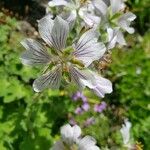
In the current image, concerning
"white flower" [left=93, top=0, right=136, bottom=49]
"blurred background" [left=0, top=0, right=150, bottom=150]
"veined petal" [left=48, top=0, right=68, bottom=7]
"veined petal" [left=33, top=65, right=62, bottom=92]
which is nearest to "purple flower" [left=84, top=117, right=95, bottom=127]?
"blurred background" [left=0, top=0, right=150, bottom=150]

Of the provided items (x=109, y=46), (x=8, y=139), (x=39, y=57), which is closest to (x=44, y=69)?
(x=39, y=57)

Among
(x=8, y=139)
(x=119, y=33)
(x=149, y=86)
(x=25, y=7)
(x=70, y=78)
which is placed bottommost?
(x=149, y=86)

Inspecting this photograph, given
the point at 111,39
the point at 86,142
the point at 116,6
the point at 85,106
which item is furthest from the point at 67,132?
the point at 85,106

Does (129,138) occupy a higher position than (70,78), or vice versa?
(70,78)

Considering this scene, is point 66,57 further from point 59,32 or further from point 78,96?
point 78,96

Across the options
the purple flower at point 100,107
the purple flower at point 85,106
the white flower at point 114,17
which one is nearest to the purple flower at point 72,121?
the purple flower at point 85,106

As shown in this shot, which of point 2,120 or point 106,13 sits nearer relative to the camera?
point 106,13

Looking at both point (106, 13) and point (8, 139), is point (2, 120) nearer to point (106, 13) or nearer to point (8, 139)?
point (8, 139)
